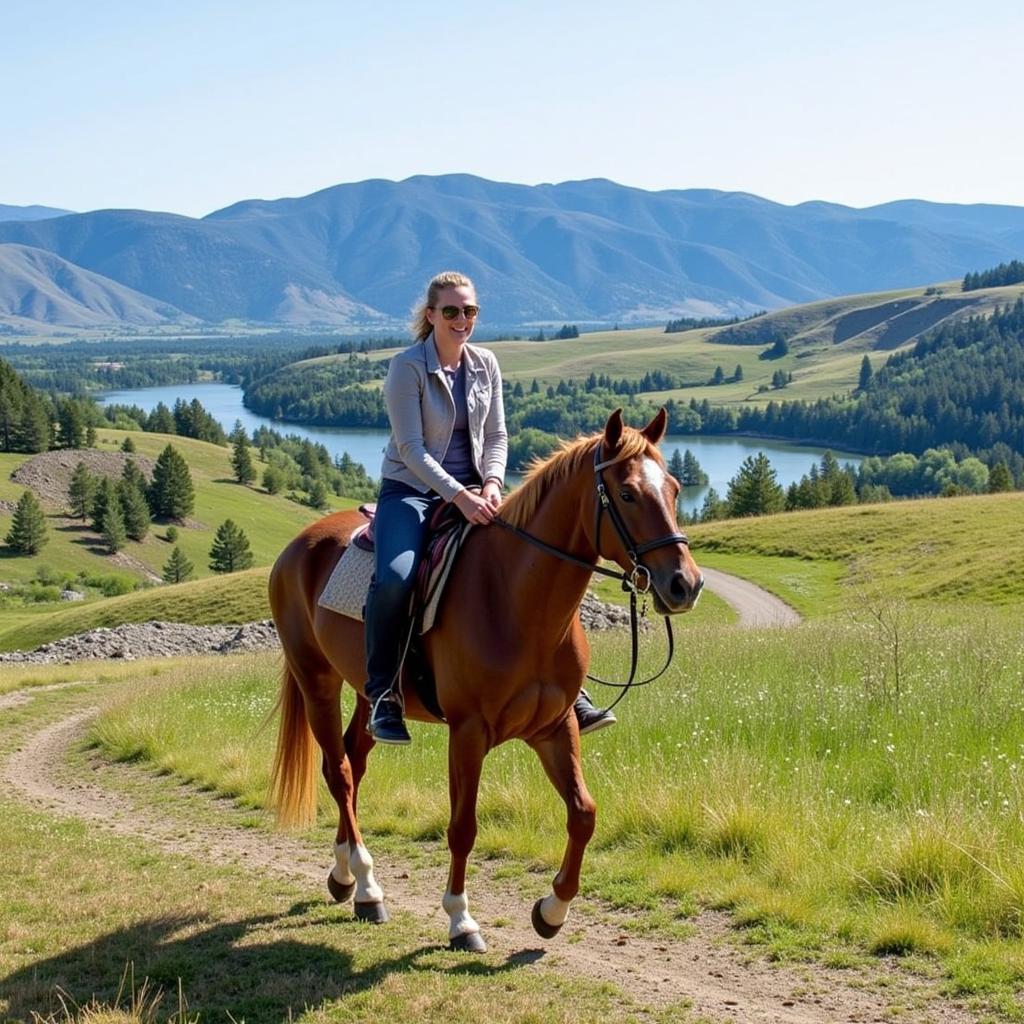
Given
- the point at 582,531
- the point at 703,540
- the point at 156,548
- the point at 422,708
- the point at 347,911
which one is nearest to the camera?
the point at 582,531

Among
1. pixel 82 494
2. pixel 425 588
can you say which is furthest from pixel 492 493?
pixel 82 494

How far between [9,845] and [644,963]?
247 inches

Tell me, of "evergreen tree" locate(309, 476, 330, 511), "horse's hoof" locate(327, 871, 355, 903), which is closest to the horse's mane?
"horse's hoof" locate(327, 871, 355, 903)

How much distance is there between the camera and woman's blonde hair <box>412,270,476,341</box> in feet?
25.2

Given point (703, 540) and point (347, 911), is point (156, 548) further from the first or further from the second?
point (347, 911)

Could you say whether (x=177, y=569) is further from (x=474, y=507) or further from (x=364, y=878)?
(x=474, y=507)

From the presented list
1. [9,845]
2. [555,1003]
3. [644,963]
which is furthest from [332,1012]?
[9,845]

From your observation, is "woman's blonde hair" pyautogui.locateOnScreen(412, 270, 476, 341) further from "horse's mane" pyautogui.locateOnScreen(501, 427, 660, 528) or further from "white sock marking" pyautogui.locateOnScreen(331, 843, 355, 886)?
"white sock marking" pyautogui.locateOnScreen(331, 843, 355, 886)

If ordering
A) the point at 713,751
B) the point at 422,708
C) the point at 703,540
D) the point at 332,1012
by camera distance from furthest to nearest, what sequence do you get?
the point at 703,540, the point at 713,751, the point at 422,708, the point at 332,1012

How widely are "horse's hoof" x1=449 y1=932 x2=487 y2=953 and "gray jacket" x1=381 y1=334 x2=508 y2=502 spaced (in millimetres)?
2753

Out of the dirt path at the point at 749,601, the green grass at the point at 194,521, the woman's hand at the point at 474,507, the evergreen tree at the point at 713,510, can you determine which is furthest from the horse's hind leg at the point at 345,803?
the green grass at the point at 194,521

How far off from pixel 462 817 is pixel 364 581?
6.03 ft

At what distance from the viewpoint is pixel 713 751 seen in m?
9.68

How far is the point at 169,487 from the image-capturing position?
11325 cm
